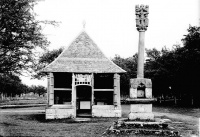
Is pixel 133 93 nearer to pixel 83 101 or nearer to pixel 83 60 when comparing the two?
pixel 83 60

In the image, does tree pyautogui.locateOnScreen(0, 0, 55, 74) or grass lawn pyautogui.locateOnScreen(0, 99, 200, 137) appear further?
grass lawn pyautogui.locateOnScreen(0, 99, 200, 137)

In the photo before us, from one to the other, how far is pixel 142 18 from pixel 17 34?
671 cm

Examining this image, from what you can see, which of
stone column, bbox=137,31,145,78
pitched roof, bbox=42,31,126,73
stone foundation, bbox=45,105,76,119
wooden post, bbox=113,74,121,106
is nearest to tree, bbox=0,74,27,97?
stone foundation, bbox=45,105,76,119

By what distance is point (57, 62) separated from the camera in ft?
84.2

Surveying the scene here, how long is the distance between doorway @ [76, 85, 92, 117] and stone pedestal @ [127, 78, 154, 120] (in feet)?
42.2

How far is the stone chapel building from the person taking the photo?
80.5 ft

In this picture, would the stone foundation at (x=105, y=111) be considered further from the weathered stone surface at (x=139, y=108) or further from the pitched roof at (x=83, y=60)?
the weathered stone surface at (x=139, y=108)

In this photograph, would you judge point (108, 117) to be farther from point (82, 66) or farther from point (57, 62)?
point (57, 62)

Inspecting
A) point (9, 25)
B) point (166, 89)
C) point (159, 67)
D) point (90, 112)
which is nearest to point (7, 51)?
point (9, 25)

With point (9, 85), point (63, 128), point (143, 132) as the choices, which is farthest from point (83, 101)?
point (9, 85)

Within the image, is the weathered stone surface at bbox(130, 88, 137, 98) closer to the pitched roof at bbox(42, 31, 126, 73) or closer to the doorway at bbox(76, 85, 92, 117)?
the pitched roof at bbox(42, 31, 126, 73)

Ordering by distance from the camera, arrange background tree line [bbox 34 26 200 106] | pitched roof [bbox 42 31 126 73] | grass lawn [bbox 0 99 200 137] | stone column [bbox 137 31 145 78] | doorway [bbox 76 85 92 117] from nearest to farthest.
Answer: grass lawn [bbox 0 99 200 137] < stone column [bbox 137 31 145 78] < pitched roof [bbox 42 31 126 73] < doorway [bbox 76 85 92 117] < background tree line [bbox 34 26 200 106]

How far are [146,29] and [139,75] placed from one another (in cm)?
245

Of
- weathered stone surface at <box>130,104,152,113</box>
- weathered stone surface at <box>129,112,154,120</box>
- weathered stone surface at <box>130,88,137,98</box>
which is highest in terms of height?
weathered stone surface at <box>130,88,137,98</box>
